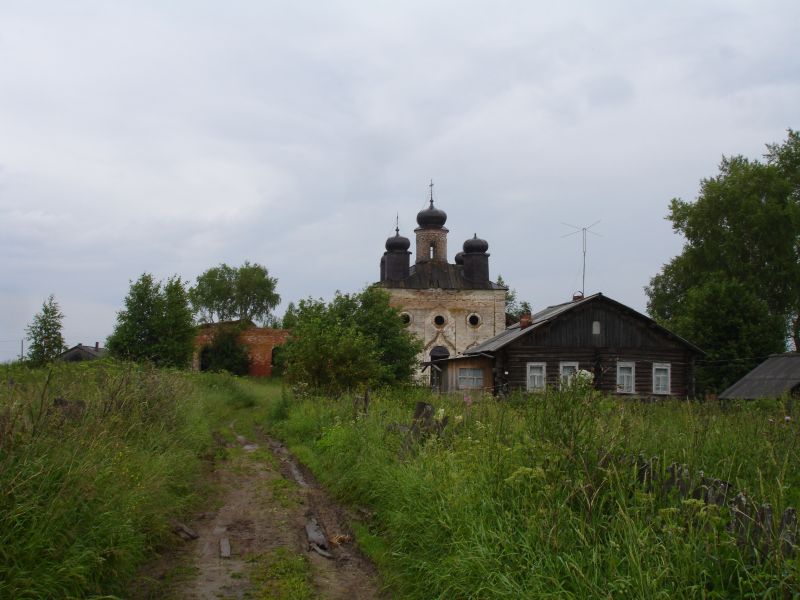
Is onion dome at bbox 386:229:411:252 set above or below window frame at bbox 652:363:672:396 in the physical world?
above

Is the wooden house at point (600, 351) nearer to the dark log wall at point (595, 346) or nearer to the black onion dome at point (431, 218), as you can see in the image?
the dark log wall at point (595, 346)

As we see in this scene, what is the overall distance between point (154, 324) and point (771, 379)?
99.6 feet

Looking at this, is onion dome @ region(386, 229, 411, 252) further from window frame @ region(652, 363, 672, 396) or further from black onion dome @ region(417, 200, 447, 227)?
window frame @ region(652, 363, 672, 396)

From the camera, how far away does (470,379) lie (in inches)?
1284

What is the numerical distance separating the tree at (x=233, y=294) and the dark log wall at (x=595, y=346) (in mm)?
46724

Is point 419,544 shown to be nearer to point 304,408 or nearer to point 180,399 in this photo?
point 180,399

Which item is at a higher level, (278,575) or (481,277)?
(481,277)

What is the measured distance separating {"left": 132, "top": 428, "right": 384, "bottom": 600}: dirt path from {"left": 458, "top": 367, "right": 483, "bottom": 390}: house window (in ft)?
70.2

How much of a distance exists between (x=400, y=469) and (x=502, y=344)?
21.8 m

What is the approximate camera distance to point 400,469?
8.38 meters

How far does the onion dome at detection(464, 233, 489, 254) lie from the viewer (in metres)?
57.7

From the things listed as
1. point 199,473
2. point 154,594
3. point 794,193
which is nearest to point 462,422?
point 154,594

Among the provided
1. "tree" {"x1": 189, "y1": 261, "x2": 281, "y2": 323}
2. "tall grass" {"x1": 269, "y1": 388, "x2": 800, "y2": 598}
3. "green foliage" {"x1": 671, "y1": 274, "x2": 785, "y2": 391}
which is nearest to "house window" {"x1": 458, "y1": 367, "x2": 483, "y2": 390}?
"green foliage" {"x1": 671, "y1": 274, "x2": 785, "y2": 391}

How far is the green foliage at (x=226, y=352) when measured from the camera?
171 feet
